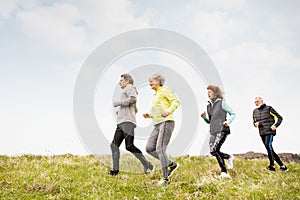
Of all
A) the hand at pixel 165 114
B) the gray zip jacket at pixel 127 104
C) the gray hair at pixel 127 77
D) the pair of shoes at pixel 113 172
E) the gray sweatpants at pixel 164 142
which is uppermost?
the gray hair at pixel 127 77

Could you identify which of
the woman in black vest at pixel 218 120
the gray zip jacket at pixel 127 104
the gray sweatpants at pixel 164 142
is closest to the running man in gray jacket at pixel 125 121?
the gray zip jacket at pixel 127 104

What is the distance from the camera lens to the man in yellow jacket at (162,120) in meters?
7.46

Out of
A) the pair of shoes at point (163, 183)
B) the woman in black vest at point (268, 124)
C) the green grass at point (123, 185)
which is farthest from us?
the woman in black vest at point (268, 124)

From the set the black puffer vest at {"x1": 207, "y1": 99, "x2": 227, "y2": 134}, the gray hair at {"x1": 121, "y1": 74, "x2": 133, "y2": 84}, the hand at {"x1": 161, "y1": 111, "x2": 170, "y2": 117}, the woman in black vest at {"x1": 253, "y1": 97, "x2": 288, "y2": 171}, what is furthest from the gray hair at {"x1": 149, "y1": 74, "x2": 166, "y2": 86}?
the woman in black vest at {"x1": 253, "y1": 97, "x2": 288, "y2": 171}

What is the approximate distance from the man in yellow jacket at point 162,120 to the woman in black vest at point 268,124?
4445 millimetres

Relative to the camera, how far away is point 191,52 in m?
10.9

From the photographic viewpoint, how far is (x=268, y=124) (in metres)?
10.9

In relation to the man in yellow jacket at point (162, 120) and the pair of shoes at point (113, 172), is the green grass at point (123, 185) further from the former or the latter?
the man in yellow jacket at point (162, 120)

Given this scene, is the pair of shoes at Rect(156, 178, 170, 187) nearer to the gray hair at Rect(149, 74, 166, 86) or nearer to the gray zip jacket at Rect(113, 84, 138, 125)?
the gray zip jacket at Rect(113, 84, 138, 125)

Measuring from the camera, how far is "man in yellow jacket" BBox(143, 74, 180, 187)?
746 cm

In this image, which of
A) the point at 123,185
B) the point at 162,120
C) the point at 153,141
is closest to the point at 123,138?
the point at 153,141

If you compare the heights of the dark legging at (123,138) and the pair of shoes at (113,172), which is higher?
the dark legging at (123,138)

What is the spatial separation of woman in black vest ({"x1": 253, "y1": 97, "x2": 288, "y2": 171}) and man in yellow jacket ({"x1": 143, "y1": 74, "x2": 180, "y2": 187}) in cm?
445

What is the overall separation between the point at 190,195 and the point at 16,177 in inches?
171
